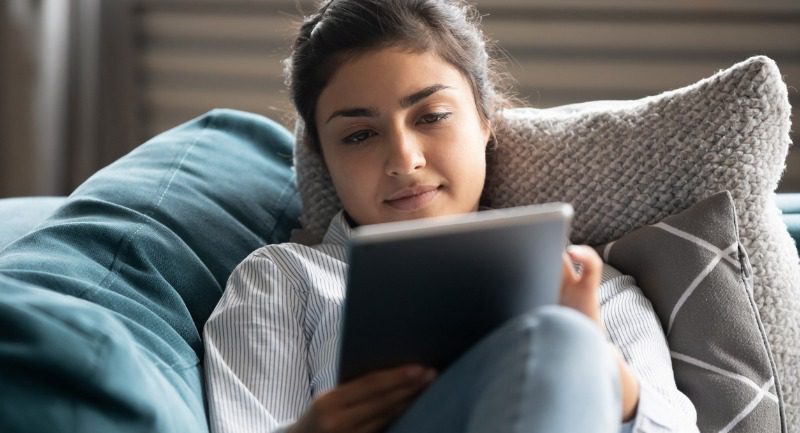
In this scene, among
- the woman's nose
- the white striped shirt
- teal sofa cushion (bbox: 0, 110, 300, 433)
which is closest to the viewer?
teal sofa cushion (bbox: 0, 110, 300, 433)

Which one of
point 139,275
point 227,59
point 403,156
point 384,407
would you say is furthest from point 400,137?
point 227,59

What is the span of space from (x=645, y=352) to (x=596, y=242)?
260 millimetres

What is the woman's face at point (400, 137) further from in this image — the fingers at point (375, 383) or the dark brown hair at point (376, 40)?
Answer: the fingers at point (375, 383)

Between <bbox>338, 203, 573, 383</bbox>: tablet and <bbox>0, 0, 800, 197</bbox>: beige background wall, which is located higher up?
<bbox>338, 203, 573, 383</bbox>: tablet

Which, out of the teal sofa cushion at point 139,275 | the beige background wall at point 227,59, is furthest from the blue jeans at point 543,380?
the beige background wall at point 227,59

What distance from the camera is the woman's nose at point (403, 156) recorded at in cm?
137

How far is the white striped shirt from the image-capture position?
3.88ft

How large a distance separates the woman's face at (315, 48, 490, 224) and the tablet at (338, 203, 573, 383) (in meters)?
0.45

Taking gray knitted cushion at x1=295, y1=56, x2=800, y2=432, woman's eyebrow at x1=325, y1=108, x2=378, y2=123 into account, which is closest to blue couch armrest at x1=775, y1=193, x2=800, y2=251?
gray knitted cushion at x1=295, y1=56, x2=800, y2=432

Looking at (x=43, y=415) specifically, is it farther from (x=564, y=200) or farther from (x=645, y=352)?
(x=564, y=200)

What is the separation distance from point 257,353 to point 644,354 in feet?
1.53

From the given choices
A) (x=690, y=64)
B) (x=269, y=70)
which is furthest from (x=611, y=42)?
(x=269, y=70)

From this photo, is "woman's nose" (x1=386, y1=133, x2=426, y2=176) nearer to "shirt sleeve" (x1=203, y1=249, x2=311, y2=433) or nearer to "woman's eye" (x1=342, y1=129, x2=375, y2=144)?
"woman's eye" (x1=342, y1=129, x2=375, y2=144)

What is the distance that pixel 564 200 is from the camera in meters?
1.50
